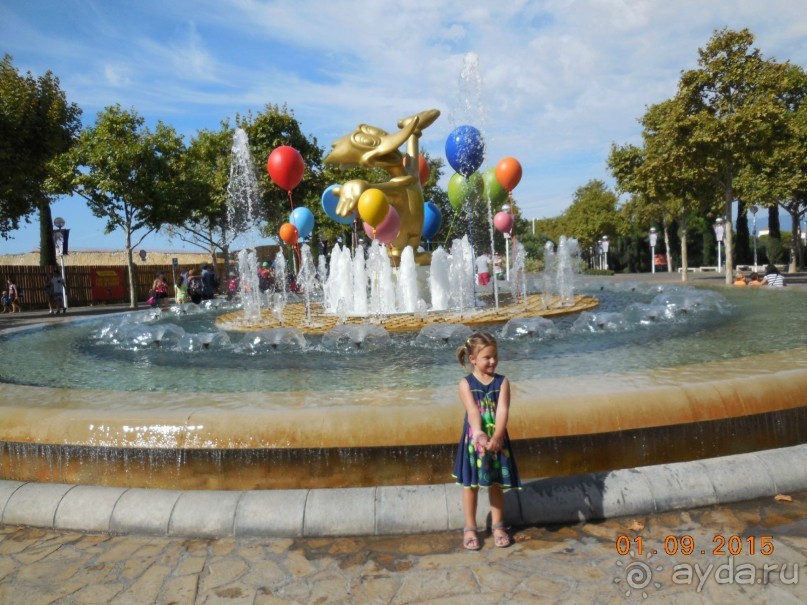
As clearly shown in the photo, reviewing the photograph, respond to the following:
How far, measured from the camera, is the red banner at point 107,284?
1150 inches

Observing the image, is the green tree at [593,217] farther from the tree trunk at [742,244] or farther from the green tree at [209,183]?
the green tree at [209,183]

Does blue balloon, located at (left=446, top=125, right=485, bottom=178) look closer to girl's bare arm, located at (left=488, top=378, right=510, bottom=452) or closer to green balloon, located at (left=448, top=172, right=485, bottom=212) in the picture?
green balloon, located at (left=448, top=172, right=485, bottom=212)

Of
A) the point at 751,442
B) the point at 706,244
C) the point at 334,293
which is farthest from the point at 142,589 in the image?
the point at 706,244

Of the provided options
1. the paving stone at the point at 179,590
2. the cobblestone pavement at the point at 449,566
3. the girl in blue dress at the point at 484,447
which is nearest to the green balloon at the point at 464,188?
the girl in blue dress at the point at 484,447

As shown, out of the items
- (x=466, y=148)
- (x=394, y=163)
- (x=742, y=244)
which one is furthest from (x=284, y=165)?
(x=742, y=244)

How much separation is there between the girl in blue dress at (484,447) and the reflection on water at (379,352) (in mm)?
1200

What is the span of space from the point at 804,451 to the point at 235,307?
494 inches

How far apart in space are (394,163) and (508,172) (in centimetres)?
369

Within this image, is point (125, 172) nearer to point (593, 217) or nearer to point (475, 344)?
point (475, 344)

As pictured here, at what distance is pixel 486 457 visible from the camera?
305 cm

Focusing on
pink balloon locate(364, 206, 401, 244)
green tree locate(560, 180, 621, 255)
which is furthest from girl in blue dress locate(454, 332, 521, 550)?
green tree locate(560, 180, 621, 255)

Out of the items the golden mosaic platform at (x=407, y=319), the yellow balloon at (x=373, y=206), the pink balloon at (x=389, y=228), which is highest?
the yellow balloon at (x=373, y=206)

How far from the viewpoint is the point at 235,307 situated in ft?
47.1

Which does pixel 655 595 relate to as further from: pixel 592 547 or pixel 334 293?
pixel 334 293
